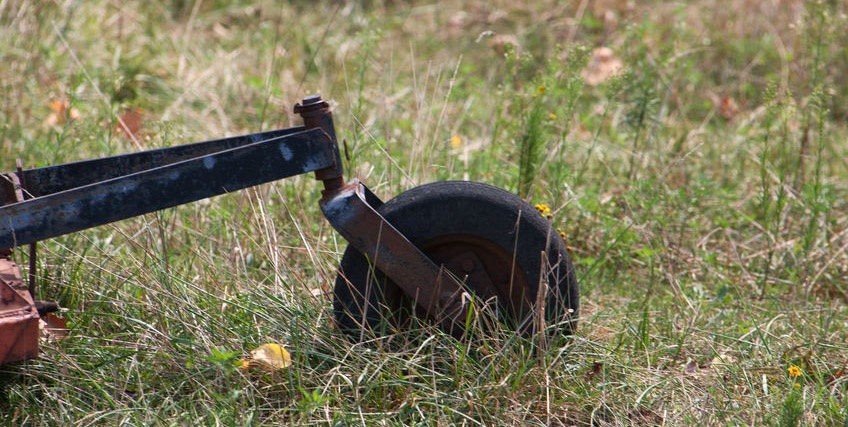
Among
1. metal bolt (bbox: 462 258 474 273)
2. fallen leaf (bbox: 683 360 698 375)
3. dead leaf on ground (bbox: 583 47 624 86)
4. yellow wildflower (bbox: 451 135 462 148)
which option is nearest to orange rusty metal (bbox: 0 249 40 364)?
metal bolt (bbox: 462 258 474 273)

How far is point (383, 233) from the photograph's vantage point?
7.48 feet

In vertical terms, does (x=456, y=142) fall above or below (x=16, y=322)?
below

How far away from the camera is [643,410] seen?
2.32 metres

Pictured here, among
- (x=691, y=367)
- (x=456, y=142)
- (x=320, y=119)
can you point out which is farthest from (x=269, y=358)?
(x=456, y=142)

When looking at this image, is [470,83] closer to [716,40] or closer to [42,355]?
[716,40]

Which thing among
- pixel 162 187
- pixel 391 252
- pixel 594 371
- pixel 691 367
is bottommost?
pixel 691 367

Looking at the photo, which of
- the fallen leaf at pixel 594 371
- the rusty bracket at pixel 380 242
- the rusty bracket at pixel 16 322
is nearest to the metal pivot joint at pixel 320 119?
the rusty bracket at pixel 380 242

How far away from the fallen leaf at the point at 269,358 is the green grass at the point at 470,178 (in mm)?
33

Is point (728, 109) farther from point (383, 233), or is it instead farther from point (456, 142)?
point (383, 233)

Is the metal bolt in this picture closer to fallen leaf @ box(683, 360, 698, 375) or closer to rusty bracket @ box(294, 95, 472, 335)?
rusty bracket @ box(294, 95, 472, 335)

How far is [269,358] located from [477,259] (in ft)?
2.01

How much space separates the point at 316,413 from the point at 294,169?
62cm

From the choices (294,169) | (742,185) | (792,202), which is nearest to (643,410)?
(294,169)

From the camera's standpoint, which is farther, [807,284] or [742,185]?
[742,185]
